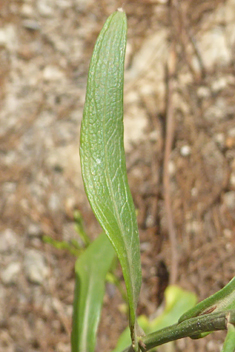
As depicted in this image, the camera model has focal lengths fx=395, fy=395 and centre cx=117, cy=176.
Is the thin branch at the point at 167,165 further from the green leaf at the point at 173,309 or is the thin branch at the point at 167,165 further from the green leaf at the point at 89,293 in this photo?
the green leaf at the point at 89,293

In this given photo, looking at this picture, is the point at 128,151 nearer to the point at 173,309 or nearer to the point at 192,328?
the point at 173,309

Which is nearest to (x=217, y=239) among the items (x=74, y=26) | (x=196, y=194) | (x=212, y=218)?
(x=212, y=218)

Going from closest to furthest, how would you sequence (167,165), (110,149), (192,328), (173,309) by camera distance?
(192,328) → (110,149) → (173,309) → (167,165)

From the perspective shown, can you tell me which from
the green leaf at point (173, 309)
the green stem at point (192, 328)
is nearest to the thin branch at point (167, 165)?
the green leaf at point (173, 309)

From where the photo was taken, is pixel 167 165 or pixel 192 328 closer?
pixel 192 328

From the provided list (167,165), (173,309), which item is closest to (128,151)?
(167,165)

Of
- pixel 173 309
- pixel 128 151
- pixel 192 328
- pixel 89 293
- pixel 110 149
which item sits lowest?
pixel 192 328
